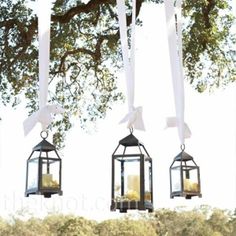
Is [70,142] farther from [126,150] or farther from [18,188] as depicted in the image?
[126,150]

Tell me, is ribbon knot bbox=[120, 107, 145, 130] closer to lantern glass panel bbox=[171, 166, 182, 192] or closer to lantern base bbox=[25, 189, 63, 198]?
lantern glass panel bbox=[171, 166, 182, 192]

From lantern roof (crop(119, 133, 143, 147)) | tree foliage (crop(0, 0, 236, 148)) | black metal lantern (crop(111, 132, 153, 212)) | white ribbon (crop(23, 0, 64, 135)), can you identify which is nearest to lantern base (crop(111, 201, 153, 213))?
black metal lantern (crop(111, 132, 153, 212))

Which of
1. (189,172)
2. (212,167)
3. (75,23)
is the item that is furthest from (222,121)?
(189,172)

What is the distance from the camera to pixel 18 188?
16.8 feet

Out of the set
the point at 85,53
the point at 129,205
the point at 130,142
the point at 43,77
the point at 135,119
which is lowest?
the point at 129,205

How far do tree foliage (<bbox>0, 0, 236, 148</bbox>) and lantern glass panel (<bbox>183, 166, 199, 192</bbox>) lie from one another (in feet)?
5.59

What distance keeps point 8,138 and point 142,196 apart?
249cm

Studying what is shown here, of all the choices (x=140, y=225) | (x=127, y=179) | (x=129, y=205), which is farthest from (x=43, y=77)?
(x=140, y=225)

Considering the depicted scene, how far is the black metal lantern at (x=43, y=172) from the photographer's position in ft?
9.27

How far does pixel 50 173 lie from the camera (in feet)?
9.49

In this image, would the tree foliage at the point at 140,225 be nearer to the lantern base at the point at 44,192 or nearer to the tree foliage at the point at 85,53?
the tree foliage at the point at 85,53

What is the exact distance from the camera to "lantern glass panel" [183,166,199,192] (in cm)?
312

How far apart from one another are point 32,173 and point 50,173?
8 cm

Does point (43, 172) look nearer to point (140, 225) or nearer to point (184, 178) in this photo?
point (184, 178)
